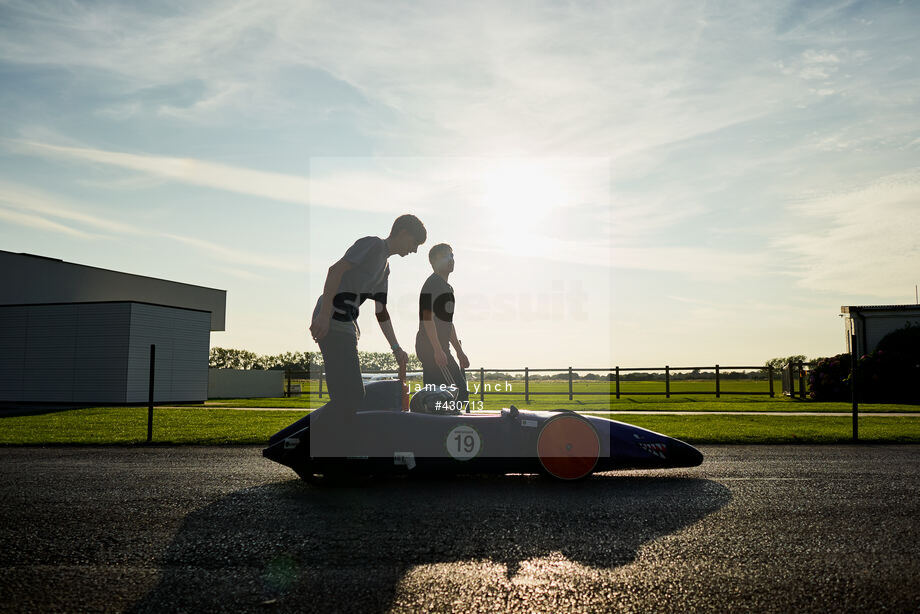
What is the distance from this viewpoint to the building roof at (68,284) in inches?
1205

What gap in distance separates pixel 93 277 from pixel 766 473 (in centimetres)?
3677

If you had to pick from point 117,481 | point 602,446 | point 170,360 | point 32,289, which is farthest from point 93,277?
point 602,446

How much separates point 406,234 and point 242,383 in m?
35.1

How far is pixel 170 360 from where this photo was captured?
26.5 m

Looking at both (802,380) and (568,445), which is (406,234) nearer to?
(568,445)

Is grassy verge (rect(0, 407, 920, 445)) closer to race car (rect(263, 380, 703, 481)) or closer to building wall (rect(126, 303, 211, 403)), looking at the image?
race car (rect(263, 380, 703, 481))

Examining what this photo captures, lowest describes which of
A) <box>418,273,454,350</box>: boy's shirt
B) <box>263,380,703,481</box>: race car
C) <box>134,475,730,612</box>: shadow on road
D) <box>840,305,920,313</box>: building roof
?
<box>134,475,730,612</box>: shadow on road

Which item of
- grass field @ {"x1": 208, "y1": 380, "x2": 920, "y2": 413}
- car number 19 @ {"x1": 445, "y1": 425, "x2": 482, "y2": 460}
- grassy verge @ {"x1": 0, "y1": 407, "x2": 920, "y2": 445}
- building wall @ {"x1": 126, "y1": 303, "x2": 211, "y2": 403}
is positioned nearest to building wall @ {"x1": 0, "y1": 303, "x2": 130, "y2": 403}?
building wall @ {"x1": 126, "y1": 303, "x2": 211, "y2": 403}

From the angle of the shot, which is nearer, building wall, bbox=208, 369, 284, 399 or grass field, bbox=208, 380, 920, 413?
grass field, bbox=208, 380, 920, 413

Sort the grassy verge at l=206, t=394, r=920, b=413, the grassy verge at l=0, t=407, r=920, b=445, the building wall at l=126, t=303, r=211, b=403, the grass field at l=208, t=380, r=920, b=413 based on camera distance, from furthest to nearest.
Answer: the building wall at l=126, t=303, r=211, b=403
the grass field at l=208, t=380, r=920, b=413
the grassy verge at l=206, t=394, r=920, b=413
the grassy verge at l=0, t=407, r=920, b=445

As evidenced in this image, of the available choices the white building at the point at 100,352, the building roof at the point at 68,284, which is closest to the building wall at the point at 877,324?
the white building at the point at 100,352

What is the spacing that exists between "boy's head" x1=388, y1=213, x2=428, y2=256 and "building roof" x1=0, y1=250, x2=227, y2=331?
2910 cm

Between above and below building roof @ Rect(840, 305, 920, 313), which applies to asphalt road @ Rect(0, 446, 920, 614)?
below

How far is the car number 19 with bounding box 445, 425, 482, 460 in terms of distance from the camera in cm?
489
